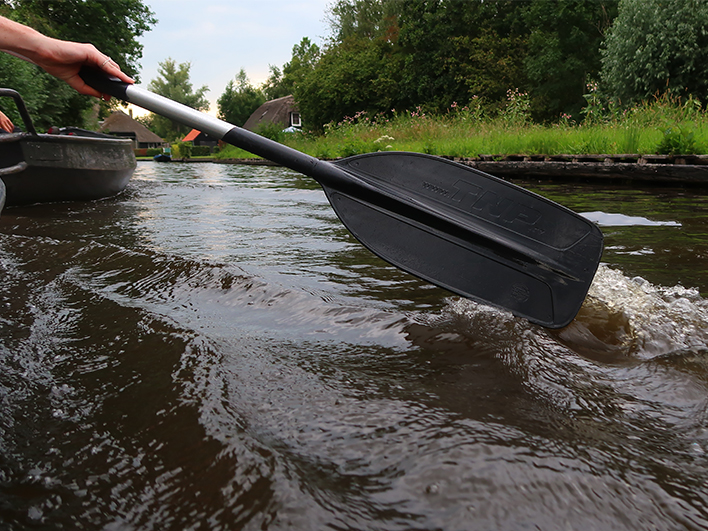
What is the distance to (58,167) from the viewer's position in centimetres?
532

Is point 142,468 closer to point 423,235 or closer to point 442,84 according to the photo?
point 423,235

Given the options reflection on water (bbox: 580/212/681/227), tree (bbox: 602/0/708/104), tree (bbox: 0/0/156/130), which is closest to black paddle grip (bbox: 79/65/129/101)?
reflection on water (bbox: 580/212/681/227)

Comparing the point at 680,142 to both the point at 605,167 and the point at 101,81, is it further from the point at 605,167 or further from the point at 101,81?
the point at 101,81

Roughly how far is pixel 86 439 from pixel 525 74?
93.6ft

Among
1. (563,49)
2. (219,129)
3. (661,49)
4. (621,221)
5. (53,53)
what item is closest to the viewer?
(53,53)

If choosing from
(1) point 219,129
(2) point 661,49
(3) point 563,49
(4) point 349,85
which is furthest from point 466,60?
(1) point 219,129

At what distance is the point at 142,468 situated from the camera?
105 centimetres

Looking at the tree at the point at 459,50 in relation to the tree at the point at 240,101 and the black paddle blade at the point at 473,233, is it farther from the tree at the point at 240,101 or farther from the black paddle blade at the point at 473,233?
the tree at the point at 240,101

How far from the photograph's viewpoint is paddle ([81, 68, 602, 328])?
1996 mm

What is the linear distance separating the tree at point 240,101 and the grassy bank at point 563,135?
2123 inches

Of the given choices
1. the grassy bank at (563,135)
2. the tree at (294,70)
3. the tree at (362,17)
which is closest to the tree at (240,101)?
the tree at (294,70)

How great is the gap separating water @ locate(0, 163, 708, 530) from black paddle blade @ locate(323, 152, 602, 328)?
142 mm

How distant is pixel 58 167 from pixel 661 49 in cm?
1545

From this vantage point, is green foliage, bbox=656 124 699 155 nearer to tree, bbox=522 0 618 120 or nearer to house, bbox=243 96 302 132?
tree, bbox=522 0 618 120
